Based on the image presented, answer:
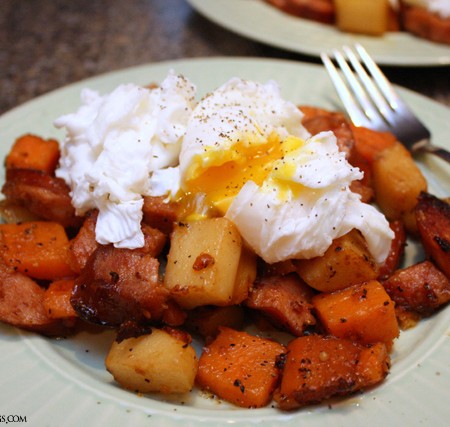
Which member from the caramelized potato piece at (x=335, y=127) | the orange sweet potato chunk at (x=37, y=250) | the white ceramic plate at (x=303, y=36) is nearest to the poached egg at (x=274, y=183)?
the caramelized potato piece at (x=335, y=127)

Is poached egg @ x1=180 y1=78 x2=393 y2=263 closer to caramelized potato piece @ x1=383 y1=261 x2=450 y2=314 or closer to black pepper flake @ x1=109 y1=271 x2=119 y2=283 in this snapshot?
caramelized potato piece @ x1=383 y1=261 x2=450 y2=314

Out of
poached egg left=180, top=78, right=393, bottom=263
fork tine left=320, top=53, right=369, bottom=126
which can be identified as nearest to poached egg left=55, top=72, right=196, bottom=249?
poached egg left=180, top=78, right=393, bottom=263

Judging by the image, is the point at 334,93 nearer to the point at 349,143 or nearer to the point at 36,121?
the point at 349,143

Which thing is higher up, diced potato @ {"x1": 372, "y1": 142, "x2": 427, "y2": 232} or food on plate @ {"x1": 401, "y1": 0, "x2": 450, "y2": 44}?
food on plate @ {"x1": 401, "y1": 0, "x2": 450, "y2": 44}

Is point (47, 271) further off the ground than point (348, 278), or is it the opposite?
point (348, 278)

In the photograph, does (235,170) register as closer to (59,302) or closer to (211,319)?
(211,319)

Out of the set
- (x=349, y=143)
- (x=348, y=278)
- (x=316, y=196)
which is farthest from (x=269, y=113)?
(x=348, y=278)

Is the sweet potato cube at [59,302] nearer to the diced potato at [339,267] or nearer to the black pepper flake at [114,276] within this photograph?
the black pepper flake at [114,276]
